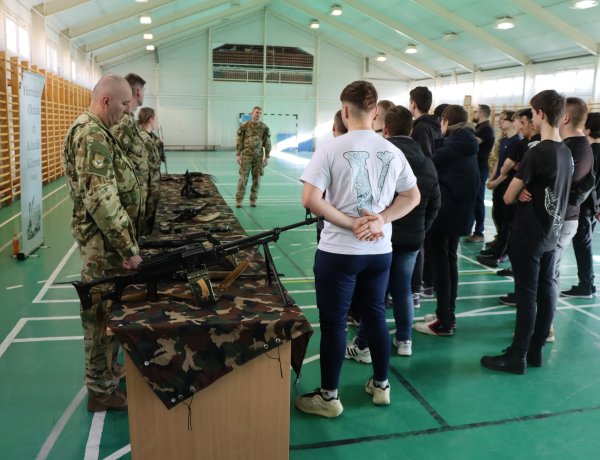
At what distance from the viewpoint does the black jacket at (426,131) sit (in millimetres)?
3918

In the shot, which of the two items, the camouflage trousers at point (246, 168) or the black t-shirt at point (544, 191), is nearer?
the black t-shirt at point (544, 191)

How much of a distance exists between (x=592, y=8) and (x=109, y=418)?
15.4 m

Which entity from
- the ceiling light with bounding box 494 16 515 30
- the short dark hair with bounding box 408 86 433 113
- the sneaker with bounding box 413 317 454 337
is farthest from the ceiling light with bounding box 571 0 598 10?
the sneaker with bounding box 413 317 454 337

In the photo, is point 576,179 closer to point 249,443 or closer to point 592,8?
point 249,443

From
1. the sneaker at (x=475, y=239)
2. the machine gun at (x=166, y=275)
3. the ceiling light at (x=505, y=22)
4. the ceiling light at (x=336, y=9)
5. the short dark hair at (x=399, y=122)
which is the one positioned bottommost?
the sneaker at (x=475, y=239)

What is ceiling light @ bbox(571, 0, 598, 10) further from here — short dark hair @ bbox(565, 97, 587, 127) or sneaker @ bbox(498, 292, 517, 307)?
short dark hair @ bbox(565, 97, 587, 127)

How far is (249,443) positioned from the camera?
2.05 metres

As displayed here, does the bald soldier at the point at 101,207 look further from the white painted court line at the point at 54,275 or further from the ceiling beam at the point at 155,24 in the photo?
the ceiling beam at the point at 155,24

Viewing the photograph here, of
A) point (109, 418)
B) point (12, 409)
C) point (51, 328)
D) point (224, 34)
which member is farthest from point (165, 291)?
Result: point (224, 34)

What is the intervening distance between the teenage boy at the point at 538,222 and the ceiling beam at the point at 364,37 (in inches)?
797

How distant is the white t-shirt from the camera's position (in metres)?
2.32

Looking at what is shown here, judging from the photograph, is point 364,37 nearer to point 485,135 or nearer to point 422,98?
point 485,135

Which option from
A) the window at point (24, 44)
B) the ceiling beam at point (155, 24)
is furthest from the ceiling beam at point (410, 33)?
the window at point (24, 44)

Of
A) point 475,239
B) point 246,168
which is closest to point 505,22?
point 246,168
